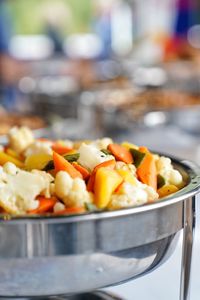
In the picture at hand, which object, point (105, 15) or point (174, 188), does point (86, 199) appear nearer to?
point (174, 188)

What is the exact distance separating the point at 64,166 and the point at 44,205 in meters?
0.14

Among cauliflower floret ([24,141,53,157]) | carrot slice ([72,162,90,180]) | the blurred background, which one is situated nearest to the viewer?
carrot slice ([72,162,90,180])

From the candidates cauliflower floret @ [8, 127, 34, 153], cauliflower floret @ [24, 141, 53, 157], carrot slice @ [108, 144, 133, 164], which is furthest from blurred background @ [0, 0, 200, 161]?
carrot slice @ [108, 144, 133, 164]

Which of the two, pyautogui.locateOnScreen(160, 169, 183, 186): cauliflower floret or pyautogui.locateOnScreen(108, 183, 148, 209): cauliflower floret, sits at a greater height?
pyautogui.locateOnScreen(108, 183, 148, 209): cauliflower floret

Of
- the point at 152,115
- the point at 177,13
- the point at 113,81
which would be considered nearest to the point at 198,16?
the point at 177,13

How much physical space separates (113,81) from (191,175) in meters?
3.28

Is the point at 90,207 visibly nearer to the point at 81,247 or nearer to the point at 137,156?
the point at 81,247

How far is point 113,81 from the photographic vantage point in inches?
181

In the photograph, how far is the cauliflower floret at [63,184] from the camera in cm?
118

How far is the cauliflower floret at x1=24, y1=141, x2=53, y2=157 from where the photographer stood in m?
1.51

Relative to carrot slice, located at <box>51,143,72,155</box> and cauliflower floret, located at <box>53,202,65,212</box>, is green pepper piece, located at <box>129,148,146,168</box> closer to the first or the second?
carrot slice, located at <box>51,143,72,155</box>

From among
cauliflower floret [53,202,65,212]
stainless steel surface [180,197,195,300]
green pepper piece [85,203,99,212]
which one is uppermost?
green pepper piece [85,203,99,212]

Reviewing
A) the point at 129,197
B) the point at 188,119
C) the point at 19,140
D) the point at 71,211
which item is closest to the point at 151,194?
the point at 129,197

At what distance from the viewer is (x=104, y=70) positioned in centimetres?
733
